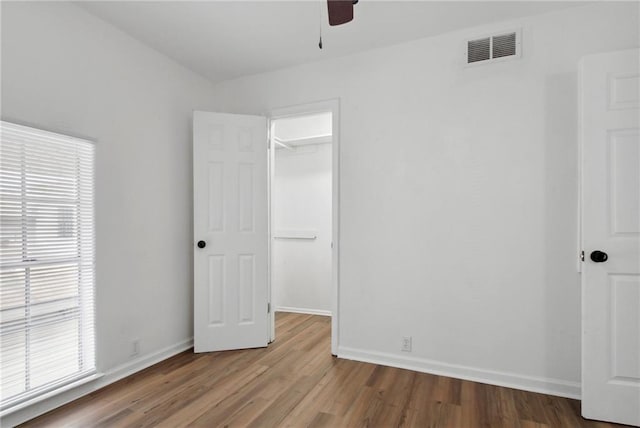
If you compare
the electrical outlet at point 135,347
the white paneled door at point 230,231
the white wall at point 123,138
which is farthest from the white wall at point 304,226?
the electrical outlet at point 135,347

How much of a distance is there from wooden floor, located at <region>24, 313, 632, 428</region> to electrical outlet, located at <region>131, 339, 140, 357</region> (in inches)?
7.1

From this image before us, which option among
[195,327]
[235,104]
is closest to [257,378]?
[195,327]

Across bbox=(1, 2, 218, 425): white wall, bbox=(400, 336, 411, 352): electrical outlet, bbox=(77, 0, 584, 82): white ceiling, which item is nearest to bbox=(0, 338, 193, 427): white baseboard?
bbox=(1, 2, 218, 425): white wall

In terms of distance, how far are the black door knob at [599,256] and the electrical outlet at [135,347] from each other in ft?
10.9

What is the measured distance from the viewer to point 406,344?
110 inches

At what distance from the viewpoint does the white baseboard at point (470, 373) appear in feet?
7.69

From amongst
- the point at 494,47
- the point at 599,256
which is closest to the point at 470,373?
the point at 599,256

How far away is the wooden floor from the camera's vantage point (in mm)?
2045

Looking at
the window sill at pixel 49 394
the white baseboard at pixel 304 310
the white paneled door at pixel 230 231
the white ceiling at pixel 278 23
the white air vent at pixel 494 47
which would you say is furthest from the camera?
the white baseboard at pixel 304 310

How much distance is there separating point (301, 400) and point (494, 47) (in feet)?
9.51

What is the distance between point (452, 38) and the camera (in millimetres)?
2688

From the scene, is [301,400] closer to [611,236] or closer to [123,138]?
[611,236]

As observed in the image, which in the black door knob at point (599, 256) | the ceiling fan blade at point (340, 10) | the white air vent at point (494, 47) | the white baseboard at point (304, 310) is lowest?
the white baseboard at point (304, 310)

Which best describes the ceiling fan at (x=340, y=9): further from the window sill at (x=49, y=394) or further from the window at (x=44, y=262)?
the window sill at (x=49, y=394)
